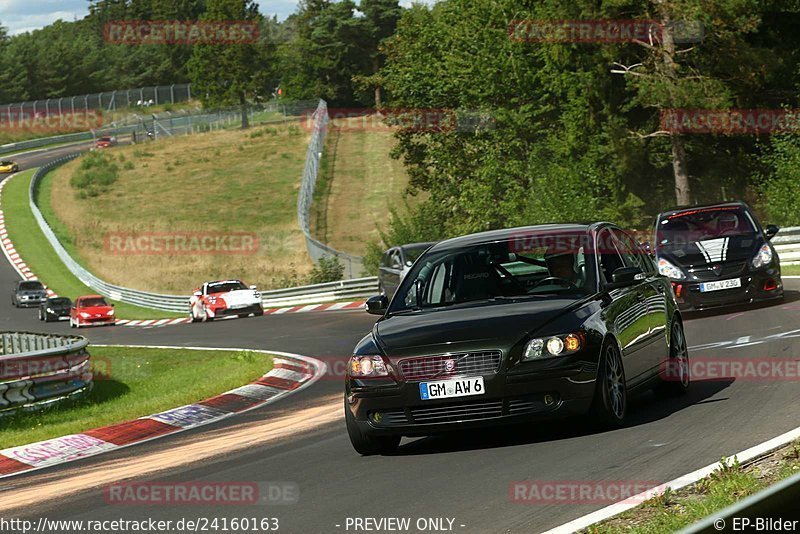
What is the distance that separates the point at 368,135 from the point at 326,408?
83.5 metres

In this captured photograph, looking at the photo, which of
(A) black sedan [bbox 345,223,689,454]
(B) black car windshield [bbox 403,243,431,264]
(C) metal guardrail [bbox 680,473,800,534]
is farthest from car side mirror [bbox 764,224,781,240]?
(C) metal guardrail [bbox 680,473,800,534]

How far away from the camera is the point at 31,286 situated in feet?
181

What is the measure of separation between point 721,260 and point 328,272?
27169mm

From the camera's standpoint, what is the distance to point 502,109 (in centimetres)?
5112

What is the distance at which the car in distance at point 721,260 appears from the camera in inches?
718

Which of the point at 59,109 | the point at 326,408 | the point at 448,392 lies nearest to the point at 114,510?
the point at 448,392

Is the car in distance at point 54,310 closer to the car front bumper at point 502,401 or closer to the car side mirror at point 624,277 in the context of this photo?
the car side mirror at point 624,277

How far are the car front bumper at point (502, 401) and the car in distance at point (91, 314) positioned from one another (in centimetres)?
3746

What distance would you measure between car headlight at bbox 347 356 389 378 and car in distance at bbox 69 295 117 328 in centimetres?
3706

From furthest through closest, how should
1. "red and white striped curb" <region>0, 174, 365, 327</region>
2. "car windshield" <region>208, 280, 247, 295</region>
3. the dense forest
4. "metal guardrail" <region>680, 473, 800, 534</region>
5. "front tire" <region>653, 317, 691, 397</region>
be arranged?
"car windshield" <region>208, 280, 247, 295</region>
the dense forest
"red and white striped curb" <region>0, 174, 365, 327</region>
"front tire" <region>653, 317, 691, 397</region>
"metal guardrail" <region>680, 473, 800, 534</region>

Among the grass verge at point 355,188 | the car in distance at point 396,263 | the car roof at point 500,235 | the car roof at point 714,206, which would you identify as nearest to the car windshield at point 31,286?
the grass verge at point 355,188

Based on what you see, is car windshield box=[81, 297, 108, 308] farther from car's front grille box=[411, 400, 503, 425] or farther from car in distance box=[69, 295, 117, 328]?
car's front grille box=[411, 400, 503, 425]

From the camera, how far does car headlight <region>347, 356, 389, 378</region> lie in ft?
28.0

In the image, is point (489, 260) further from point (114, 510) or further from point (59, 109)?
point (59, 109)
